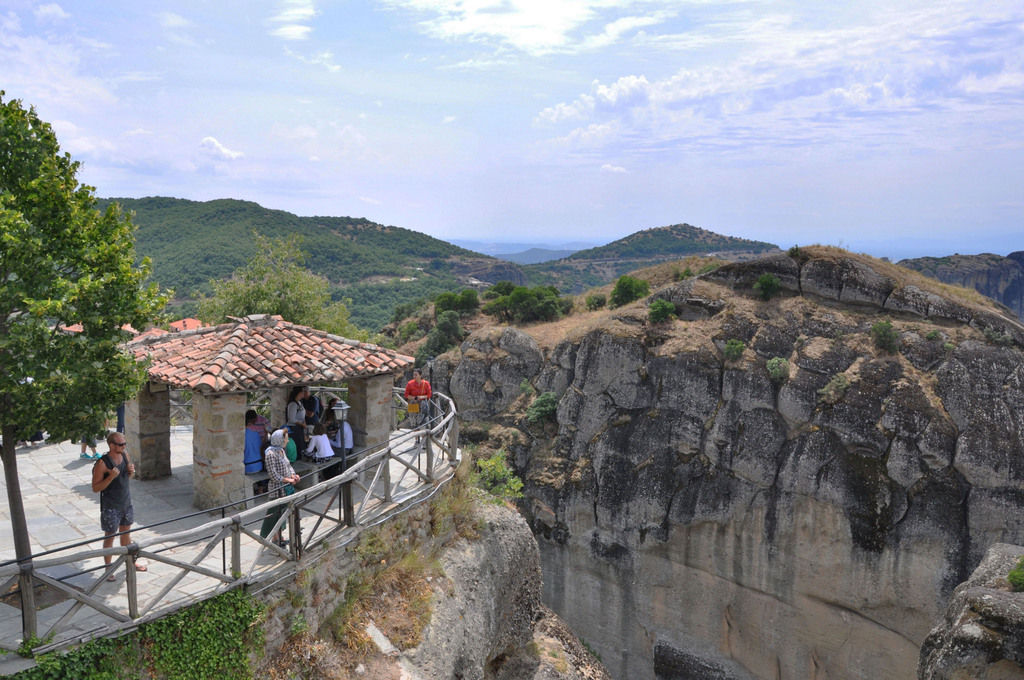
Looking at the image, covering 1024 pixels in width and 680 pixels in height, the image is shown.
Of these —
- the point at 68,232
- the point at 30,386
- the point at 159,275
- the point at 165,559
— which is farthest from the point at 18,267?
the point at 159,275

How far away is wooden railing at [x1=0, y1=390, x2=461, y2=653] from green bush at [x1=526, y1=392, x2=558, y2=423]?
19202 millimetres

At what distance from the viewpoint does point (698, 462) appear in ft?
91.4

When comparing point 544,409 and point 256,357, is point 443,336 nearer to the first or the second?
point 544,409

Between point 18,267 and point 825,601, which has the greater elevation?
point 18,267

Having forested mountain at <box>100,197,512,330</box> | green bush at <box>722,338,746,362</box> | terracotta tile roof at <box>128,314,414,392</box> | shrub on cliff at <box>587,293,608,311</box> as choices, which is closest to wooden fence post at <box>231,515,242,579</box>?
terracotta tile roof at <box>128,314,414,392</box>

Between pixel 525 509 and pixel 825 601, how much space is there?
12478 mm

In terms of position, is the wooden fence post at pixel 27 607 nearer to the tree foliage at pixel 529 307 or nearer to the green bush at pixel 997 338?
the green bush at pixel 997 338

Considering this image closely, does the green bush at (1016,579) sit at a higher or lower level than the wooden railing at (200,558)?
lower

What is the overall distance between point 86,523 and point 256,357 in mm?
3543

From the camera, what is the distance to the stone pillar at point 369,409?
12.6 m

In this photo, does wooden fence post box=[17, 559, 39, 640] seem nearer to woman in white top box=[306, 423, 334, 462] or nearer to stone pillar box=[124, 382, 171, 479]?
woman in white top box=[306, 423, 334, 462]

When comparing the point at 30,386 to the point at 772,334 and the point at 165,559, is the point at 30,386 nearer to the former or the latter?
the point at 165,559

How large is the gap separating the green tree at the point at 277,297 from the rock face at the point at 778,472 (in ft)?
35.6

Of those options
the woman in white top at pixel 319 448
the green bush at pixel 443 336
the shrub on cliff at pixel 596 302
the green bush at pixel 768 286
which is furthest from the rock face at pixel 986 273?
the woman in white top at pixel 319 448
